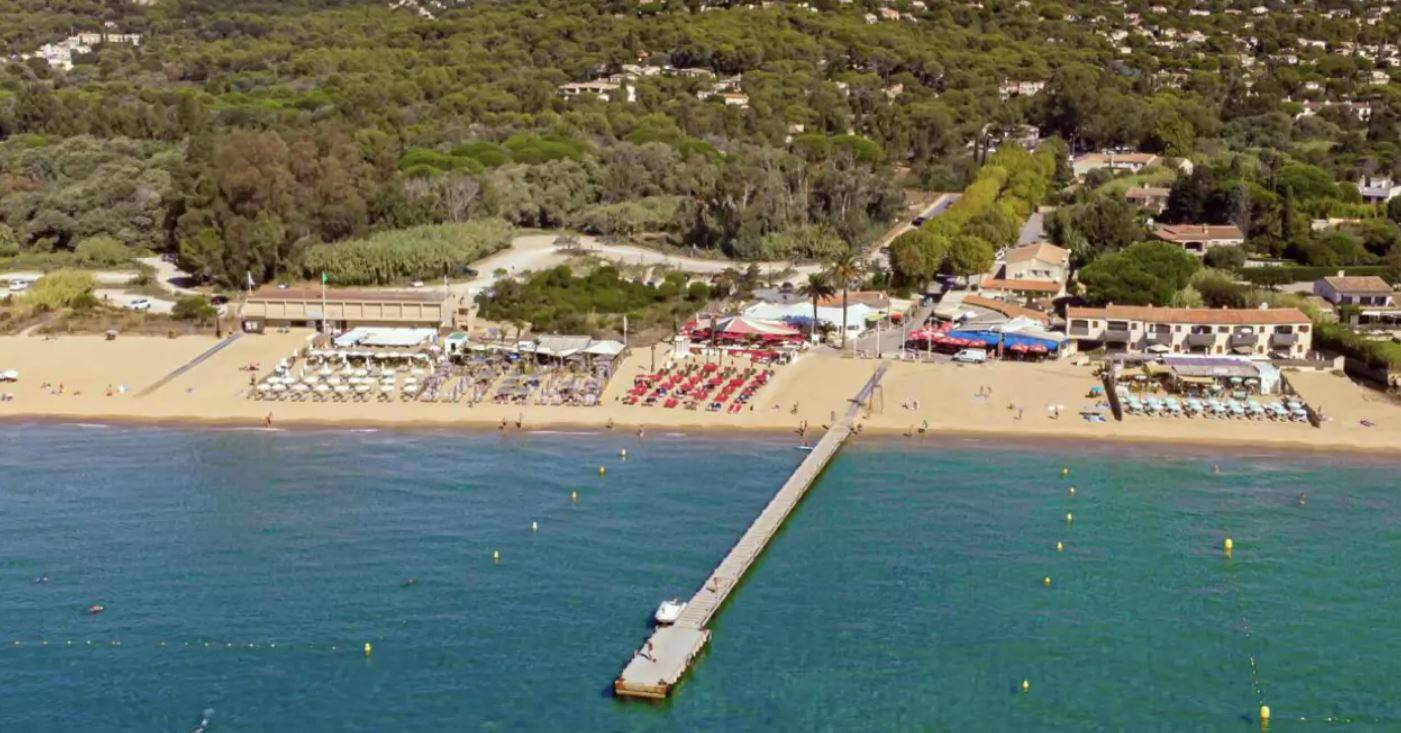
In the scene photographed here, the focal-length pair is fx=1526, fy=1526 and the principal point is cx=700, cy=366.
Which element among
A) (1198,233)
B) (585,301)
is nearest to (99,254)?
(585,301)

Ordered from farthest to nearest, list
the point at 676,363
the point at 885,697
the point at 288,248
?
the point at 288,248
the point at 676,363
the point at 885,697

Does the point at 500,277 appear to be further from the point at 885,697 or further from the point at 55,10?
the point at 55,10

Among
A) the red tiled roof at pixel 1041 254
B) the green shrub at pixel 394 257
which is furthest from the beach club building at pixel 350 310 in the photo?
the red tiled roof at pixel 1041 254

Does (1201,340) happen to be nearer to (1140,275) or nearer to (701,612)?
(1140,275)

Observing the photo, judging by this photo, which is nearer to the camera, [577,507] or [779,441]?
[577,507]

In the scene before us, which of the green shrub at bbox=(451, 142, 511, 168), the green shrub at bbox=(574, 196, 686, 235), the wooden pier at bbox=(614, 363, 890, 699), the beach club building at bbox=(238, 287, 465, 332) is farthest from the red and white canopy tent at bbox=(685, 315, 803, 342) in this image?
the green shrub at bbox=(451, 142, 511, 168)

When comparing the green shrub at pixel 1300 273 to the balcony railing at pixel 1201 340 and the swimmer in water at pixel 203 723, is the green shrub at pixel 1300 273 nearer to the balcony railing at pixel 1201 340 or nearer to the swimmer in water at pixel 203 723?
the balcony railing at pixel 1201 340

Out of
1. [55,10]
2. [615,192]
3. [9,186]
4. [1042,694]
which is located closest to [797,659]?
[1042,694]

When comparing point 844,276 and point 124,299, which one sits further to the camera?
point 124,299
